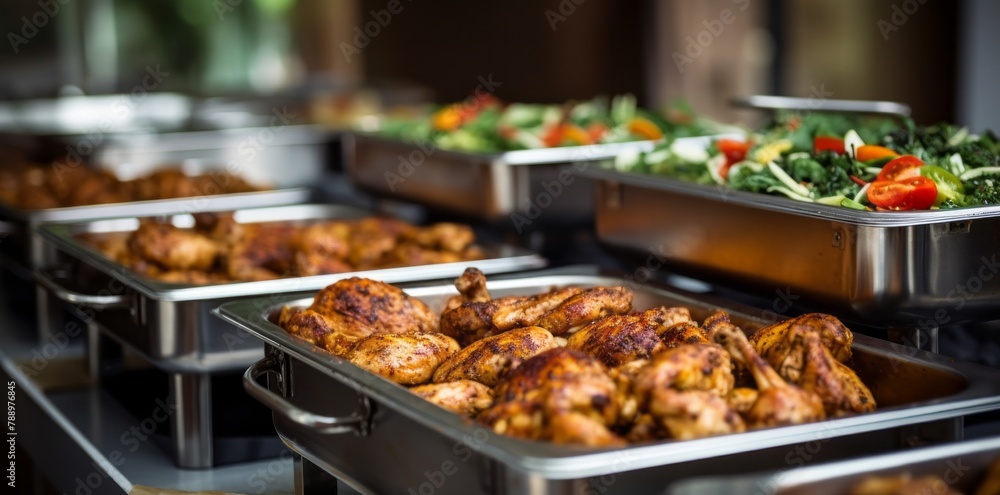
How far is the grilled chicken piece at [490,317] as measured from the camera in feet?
7.84

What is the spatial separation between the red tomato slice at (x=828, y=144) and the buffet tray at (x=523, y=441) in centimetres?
87

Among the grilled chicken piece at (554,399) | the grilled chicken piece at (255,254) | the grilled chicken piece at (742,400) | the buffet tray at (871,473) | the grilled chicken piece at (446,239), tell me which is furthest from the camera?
the grilled chicken piece at (446,239)

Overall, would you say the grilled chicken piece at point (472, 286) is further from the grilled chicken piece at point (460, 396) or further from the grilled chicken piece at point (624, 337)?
the grilled chicken piece at point (460, 396)

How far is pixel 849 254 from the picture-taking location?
2334 mm

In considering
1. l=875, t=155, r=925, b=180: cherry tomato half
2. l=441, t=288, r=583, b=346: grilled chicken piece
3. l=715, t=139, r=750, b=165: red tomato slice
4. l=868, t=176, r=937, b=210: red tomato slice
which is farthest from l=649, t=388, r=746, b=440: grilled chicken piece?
l=715, t=139, r=750, b=165: red tomato slice

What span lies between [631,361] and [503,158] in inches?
69.0

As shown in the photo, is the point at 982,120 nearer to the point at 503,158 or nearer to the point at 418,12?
the point at 503,158

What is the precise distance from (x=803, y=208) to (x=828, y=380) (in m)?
0.69

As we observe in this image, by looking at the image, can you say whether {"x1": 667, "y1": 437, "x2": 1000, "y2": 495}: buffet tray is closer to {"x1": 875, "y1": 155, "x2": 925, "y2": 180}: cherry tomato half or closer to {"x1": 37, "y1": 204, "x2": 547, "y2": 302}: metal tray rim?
{"x1": 875, "y1": 155, "x2": 925, "y2": 180}: cherry tomato half

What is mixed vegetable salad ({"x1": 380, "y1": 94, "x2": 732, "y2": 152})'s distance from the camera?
4238mm

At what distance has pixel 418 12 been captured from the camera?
972cm

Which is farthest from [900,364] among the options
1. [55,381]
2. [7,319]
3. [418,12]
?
[418,12]

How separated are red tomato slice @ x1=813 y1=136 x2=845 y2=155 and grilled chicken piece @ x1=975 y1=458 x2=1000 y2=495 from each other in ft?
5.42

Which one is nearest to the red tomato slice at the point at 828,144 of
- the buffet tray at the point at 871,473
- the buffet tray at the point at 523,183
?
the buffet tray at the point at 523,183
